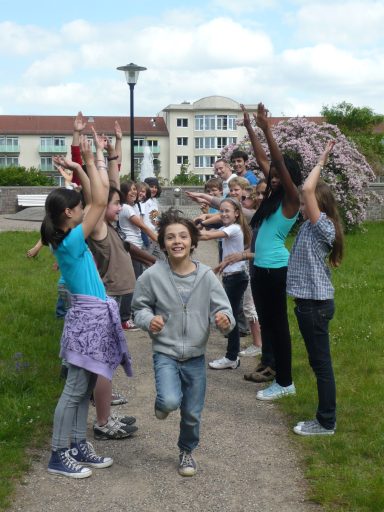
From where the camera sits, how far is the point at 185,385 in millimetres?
4688

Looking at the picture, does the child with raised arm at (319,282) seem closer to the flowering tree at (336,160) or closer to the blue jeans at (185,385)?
the blue jeans at (185,385)

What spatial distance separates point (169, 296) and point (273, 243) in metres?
1.86

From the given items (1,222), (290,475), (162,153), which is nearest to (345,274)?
(290,475)

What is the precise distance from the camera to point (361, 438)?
5.30 metres

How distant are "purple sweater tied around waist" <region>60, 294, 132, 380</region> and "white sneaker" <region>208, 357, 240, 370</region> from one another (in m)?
2.64

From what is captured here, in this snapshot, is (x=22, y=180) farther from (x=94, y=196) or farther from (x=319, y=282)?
(x=94, y=196)

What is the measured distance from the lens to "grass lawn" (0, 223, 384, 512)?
15.1ft

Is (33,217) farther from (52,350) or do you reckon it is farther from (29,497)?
(29,497)

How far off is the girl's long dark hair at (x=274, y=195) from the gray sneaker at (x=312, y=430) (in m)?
1.77

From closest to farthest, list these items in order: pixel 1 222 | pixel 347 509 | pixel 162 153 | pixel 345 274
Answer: pixel 347 509 → pixel 345 274 → pixel 1 222 → pixel 162 153

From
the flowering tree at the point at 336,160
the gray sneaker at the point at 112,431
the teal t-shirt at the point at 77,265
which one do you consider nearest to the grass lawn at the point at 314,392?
the gray sneaker at the point at 112,431

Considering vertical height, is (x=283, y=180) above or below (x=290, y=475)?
above

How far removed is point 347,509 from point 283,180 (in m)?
2.54

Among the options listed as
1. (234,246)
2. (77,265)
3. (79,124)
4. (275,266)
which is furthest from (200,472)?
(234,246)
